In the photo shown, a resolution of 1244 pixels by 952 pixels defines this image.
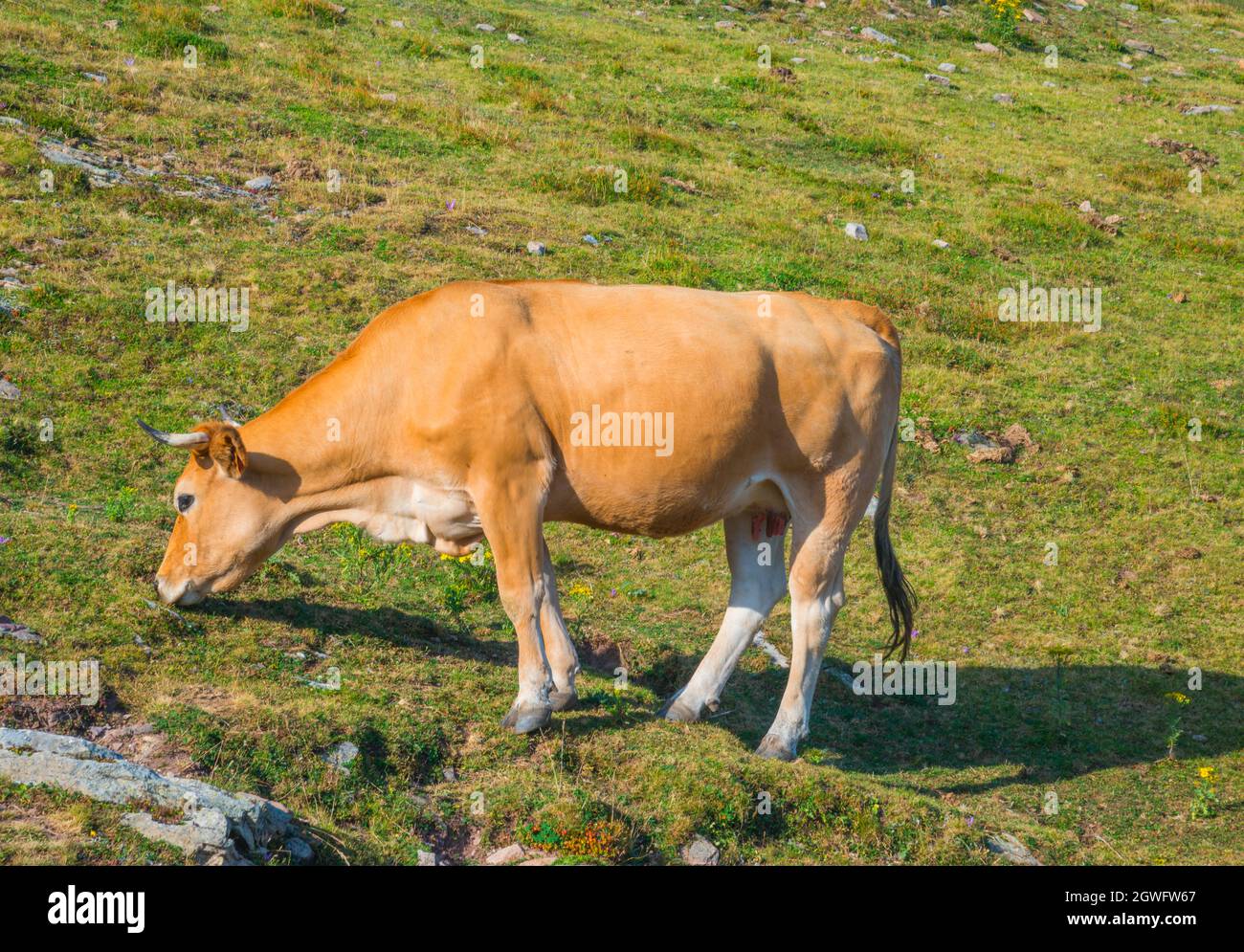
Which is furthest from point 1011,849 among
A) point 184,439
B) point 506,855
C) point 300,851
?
point 184,439

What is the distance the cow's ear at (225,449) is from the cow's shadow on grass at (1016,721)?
3.94 meters

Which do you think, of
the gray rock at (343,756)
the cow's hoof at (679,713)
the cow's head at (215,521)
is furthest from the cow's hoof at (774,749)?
the cow's head at (215,521)

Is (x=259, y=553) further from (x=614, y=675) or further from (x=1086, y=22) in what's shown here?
(x=1086, y=22)

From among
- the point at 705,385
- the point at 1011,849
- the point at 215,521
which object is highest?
the point at 705,385

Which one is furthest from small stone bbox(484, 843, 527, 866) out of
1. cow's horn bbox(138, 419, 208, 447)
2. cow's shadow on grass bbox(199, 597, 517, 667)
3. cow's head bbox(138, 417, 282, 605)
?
cow's horn bbox(138, 419, 208, 447)

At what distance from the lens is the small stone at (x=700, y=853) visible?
7.67 meters

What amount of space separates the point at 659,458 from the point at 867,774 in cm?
273

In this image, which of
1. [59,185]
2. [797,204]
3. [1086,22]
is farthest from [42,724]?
[1086,22]

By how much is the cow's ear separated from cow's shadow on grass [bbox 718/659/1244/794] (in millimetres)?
3944

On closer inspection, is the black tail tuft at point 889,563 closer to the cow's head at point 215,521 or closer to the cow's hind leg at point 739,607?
the cow's hind leg at point 739,607

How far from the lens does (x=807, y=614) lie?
30.7 feet

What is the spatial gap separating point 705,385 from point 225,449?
3145mm

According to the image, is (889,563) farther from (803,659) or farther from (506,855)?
(506,855)

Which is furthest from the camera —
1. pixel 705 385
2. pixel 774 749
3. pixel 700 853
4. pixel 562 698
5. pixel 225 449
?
pixel 774 749
